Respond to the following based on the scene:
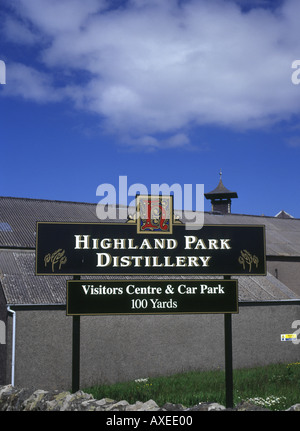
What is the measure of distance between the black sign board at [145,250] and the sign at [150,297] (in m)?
0.34

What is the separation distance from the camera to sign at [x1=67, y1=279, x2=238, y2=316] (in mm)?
13797

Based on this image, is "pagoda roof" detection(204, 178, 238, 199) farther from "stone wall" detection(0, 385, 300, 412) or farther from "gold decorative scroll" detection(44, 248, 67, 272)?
"stone wall" detection(0, 385, 300, 412)

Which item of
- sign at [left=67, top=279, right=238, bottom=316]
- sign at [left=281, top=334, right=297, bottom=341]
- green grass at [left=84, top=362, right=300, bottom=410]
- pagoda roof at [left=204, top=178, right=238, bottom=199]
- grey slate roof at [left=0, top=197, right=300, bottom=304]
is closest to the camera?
sign at [left=67, top=279, right=238, bottom=316]

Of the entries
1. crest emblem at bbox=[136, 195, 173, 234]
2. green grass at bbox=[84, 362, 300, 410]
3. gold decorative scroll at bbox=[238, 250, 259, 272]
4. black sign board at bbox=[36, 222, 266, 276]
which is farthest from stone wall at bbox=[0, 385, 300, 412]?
crest emblem at bbox=[136, 195, 173, 234]

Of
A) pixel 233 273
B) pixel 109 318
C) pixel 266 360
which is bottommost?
pixel 266 360

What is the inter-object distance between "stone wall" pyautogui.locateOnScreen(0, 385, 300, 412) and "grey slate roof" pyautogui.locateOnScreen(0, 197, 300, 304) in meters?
10.1

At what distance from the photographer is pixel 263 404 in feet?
49.9

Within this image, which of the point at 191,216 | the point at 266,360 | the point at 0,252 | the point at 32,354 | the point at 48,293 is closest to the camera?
the point at 32,354

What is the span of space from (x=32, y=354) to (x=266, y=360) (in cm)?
1348

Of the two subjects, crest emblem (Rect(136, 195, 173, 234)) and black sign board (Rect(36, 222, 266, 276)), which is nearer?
black sign board (Rect(36, 222, 266, 276))
